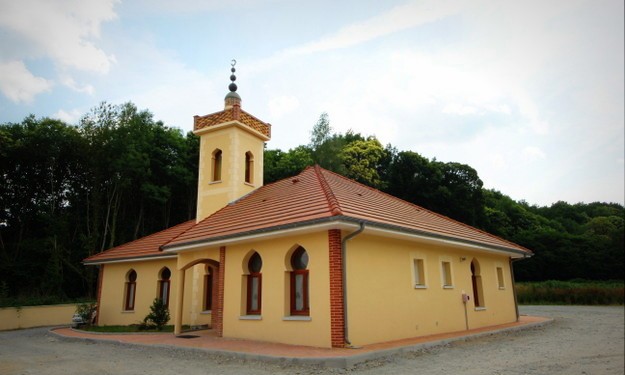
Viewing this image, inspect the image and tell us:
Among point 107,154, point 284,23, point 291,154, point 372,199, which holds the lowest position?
point 372,199

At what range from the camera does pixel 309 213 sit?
10609 mm

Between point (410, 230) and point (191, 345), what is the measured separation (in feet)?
22.6

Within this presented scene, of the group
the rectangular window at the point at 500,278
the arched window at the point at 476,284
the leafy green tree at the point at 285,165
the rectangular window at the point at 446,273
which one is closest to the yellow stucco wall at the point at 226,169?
the rectangular window at the point at 446,273

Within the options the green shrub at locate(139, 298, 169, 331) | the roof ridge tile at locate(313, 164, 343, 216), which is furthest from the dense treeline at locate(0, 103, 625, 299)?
the roof ridge tile at locate(313, 164, 343, 216)

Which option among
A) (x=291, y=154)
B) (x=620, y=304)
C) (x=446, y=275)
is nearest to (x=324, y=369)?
(x=620, y=304)

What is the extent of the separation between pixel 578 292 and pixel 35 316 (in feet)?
81.4

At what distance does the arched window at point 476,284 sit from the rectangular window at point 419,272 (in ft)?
13.3

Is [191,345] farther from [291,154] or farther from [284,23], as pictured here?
[291,154]

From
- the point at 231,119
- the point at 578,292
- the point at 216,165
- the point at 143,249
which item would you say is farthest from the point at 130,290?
the point at 578,292

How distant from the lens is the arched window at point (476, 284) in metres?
15.7

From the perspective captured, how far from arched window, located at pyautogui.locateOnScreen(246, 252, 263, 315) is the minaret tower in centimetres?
517

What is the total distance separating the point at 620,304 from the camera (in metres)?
2.27

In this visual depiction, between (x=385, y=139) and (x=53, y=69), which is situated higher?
(x=385, y=139)

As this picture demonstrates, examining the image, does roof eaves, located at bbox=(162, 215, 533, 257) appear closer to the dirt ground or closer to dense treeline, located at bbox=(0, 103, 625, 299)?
the dirt ground
